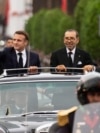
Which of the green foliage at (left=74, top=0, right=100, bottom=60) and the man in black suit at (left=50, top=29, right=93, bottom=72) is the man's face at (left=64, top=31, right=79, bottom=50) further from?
the green foliage at (left=74, top=0, right=100, bottom=60)

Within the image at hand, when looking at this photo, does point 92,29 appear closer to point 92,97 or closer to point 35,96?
point 35,96

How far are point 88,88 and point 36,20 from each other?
55.0 m

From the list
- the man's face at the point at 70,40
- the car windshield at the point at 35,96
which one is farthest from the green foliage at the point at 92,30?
the car windshield at the point at 35,96

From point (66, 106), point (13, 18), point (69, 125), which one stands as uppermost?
point (69, 125)

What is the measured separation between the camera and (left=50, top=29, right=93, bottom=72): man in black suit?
12539 mm

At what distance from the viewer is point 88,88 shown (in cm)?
595

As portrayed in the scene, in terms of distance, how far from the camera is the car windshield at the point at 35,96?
9664mm

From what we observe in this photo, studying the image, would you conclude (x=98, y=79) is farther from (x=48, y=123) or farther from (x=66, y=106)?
(x=66, y=106)

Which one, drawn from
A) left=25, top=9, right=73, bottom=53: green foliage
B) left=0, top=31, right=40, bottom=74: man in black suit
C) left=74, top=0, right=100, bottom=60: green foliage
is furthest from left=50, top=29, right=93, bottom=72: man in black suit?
left=25, top=9, right=73, bottom=53: green foliage

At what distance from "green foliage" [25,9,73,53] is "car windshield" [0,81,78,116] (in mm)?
35753

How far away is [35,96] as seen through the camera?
9.75 metres

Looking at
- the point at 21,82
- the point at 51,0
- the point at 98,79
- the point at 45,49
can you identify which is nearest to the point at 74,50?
the point at 21,82

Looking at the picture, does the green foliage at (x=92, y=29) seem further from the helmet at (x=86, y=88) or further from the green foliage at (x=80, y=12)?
the helmet at (x=86, y=88)

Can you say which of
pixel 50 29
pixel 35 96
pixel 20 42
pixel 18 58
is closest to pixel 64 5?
pixel 50 29
